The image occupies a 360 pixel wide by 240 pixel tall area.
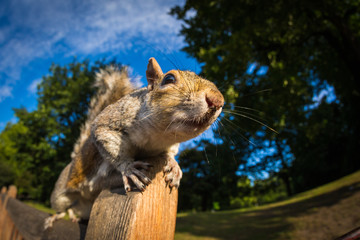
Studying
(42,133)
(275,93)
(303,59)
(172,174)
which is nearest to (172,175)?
(172,174)

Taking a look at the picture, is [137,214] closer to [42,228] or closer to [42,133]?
[42,228]

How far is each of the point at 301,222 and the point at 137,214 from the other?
431cm

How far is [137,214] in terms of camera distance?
1.84 feet

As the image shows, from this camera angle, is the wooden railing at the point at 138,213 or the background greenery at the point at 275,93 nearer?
the wooden railing at the point at 138,213

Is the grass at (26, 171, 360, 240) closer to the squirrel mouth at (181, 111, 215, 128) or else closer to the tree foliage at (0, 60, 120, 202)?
the squirrel mouth at (181, 111, 215, 128)

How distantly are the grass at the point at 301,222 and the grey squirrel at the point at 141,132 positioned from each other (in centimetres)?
214

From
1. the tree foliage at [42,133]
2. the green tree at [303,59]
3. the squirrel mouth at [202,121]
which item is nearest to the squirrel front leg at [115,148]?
the squirrel mouth at [202,121]

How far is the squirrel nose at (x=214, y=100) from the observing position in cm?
67

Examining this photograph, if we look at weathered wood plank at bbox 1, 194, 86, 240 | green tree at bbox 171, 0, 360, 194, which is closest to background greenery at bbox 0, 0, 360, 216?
green tree at bbox 171, 0, 360, 194

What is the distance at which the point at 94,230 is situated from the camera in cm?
65

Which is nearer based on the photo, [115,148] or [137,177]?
[137,177]

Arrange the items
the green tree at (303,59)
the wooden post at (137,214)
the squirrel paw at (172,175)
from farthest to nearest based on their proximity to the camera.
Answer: the green tree at (303,59) → the squirrel paw at (172,175) → the wooden post at (137,214)

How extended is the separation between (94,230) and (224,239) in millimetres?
3789

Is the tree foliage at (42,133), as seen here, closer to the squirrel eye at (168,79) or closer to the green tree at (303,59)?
the green tree at (303,59)
